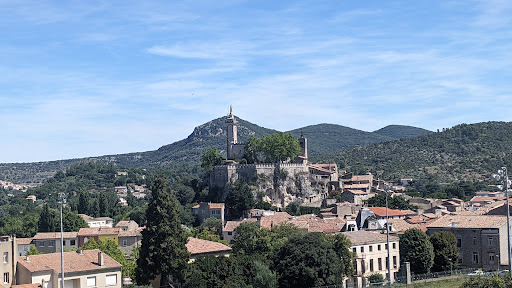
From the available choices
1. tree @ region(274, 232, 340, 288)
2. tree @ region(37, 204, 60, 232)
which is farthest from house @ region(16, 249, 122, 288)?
tree @ region(37, 204, 60, 232)

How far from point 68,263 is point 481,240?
131 ft

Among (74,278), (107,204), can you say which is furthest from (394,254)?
(107,204)

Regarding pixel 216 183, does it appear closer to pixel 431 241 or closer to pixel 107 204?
pixel 107 204

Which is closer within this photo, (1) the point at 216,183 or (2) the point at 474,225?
(2) the point at 474,225

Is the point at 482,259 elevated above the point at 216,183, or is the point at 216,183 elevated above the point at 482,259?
the point at 216,183

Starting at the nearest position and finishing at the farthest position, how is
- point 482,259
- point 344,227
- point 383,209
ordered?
point 482,259 → point 344,227 → point 383,209

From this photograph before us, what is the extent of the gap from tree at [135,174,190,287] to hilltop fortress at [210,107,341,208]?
59.3m

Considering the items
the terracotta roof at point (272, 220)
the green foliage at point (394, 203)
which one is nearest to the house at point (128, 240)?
the terracotta roof at point (272, 220)

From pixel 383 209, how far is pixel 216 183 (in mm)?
33230

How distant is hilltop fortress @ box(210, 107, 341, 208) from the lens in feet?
403

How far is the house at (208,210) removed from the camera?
369 ft

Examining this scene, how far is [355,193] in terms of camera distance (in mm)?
123375

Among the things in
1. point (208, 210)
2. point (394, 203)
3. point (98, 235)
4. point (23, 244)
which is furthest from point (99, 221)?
point (394, 203)

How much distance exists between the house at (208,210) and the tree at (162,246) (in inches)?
1970
